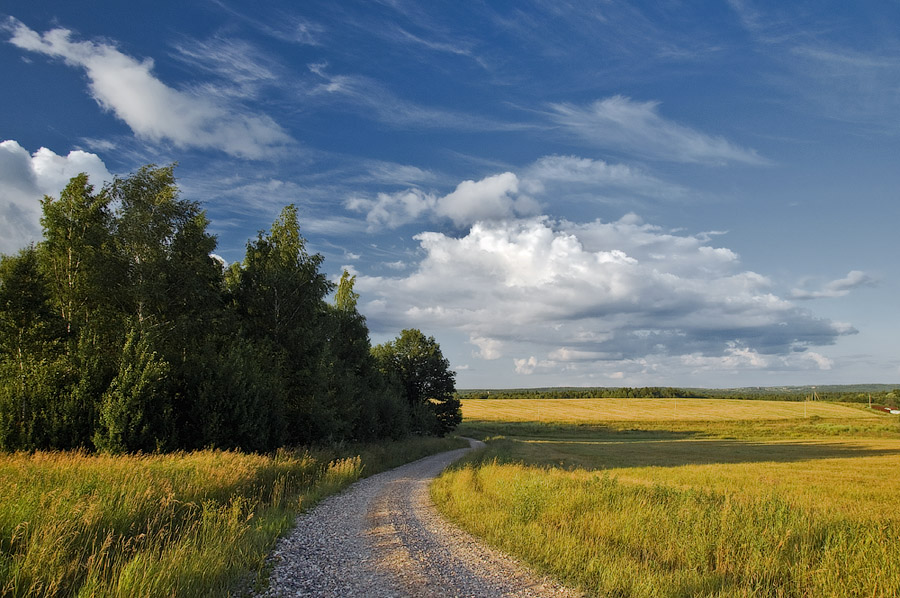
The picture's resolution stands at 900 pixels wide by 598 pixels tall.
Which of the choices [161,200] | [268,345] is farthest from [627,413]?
[161,200]

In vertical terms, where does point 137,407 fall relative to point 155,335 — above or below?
below

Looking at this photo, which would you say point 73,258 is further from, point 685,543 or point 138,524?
point 685,543

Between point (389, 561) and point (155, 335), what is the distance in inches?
704

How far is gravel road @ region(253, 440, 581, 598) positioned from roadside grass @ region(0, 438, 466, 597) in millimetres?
584

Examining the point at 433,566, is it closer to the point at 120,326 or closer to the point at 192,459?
the point at 192,459

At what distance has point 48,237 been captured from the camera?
22328 millimetres

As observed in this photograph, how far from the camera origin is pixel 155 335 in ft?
68.9

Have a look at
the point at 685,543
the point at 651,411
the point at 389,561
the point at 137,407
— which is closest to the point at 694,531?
the point at 685,543

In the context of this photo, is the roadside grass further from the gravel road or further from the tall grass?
the tall grass

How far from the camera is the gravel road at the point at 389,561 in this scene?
716cm

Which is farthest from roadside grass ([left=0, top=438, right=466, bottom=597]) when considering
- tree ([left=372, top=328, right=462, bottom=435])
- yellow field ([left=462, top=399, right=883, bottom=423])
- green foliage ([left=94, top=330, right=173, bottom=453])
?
yellow field ([left=462, top=399, right=883, bottom=423])

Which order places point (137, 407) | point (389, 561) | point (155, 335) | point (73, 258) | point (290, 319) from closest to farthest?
point (389, 561) < point (137, 407) < point (155, 335) < point (73, 258) < point (290, 319)

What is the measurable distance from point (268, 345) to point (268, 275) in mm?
4516

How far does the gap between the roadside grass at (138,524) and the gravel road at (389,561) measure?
0.58 metres
